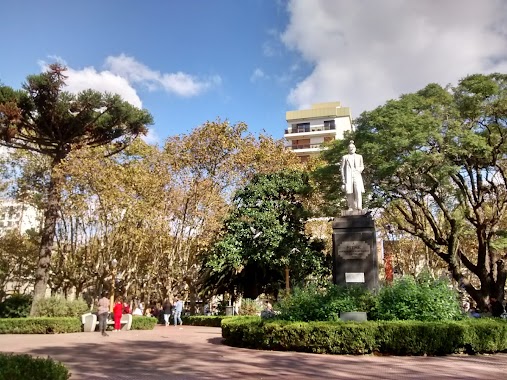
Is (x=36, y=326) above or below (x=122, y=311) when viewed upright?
below

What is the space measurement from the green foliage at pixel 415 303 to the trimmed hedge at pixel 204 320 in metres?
13.6

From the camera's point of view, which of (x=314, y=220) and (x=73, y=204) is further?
(x=314, y=220)

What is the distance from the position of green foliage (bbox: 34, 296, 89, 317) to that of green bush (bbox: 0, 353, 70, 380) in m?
16.3

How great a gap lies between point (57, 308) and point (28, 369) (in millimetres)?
16939

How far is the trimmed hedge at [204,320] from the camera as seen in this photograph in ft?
82.3

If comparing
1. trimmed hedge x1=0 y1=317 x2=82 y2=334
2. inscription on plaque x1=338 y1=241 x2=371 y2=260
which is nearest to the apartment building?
trimmed hedge x1=0 y1=317 x2=82 y2=334

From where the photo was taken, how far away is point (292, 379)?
784 cm

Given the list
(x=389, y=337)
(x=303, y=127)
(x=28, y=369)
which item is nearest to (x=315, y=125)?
(x=303, y=127)

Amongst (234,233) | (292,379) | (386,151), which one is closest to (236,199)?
(234,233)

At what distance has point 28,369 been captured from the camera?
5352mm

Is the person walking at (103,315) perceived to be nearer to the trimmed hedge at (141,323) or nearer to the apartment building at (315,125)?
the trimmed hedge at (141,323)

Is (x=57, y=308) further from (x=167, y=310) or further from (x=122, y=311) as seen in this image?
(x=167, y=310)

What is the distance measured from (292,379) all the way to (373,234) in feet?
22.9

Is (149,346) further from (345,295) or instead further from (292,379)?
(292,379)
